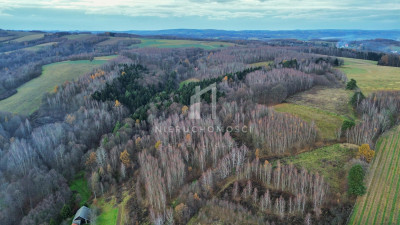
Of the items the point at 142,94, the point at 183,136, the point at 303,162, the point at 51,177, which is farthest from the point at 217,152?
the point at 142,94

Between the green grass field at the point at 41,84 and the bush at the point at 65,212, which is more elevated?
the green grass field at the point at 41,84

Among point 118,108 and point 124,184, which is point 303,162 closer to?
point 124,184

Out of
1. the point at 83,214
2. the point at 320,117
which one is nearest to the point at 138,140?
the point at 83,214

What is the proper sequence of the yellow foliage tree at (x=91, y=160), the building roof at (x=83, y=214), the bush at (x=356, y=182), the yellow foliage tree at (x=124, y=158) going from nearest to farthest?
the bush at (x=356, y=182) → the building roof at (x=83, y=214) → the yellow foliage tree at (x=124, y=158) → the yellow foliage tree at (x=91, y=160)

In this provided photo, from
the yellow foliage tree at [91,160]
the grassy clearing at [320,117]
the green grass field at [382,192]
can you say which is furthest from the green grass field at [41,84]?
the green grass field at [382,192]

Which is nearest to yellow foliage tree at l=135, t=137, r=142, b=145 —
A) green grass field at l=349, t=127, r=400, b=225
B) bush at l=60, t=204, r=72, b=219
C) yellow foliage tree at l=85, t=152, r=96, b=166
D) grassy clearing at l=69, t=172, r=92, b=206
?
yellow foliage tree at l=85, t=152, r=96, b=166

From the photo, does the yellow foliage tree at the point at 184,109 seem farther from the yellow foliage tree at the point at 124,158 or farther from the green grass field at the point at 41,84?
the green grass field at the point at 41,84
